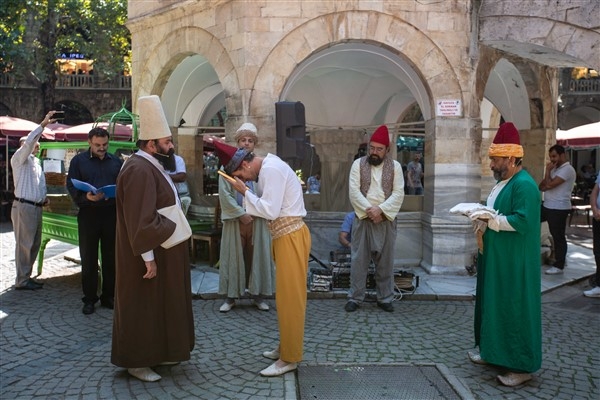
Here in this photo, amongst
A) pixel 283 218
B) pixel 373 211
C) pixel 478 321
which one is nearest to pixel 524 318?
pixel 478 321

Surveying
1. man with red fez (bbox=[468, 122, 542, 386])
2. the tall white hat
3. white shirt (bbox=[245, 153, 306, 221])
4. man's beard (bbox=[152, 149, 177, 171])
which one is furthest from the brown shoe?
the tall white hat

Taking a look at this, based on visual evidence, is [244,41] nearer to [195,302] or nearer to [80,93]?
[195,302]

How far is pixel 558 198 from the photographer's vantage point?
25.5 ft

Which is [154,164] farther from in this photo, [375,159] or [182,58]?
[182,58]

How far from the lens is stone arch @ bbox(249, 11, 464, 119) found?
762 centimetres

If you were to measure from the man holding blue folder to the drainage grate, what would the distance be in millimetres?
2815

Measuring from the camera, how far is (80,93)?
28812 millimetres

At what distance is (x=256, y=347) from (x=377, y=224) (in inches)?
81.7

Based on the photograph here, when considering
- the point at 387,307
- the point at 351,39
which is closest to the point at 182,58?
the point at 351,39

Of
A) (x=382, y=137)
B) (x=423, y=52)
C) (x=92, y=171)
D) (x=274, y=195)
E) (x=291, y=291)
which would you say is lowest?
(x=291, y=291)

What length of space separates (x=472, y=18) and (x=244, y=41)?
3.18 meters

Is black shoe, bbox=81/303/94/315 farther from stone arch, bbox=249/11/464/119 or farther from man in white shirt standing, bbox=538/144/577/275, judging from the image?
man in white shirt standing, bbox=538/144/577/275

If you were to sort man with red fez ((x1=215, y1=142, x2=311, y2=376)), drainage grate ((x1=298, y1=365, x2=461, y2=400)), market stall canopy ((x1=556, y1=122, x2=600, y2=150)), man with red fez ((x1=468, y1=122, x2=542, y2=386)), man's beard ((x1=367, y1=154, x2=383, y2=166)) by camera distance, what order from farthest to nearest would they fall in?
market stall canopy ((x1=556, y1=122, x2=600, y2=150)), man's beard ((x1=367, y1=154, x2=383, y2=166)), man with red fez ((x1=215, y1=142, x2=311, y2=376)), man with red fez ((x1=468, y1=122, x2=542, y2=386)), drainage grate ((x1=298, y1=365, x2=461, y2=400))

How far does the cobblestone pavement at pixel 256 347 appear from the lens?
403cm
